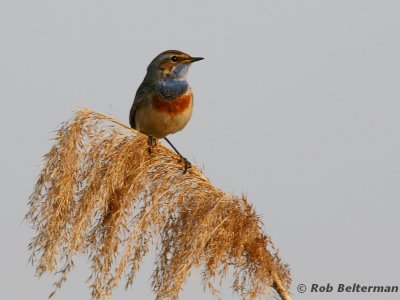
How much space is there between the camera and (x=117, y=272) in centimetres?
344

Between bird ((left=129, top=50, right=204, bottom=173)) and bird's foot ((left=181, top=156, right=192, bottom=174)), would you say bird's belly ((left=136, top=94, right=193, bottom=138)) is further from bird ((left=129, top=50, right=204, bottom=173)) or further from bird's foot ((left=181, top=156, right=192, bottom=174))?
bird's foot ((left=181, top=156, right=192, bottom=174))

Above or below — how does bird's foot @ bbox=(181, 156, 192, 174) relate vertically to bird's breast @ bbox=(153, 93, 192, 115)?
Answer: above

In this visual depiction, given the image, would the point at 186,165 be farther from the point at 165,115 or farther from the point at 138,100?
the point at 138,100

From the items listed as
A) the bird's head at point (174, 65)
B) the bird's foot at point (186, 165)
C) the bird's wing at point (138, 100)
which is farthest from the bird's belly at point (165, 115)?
the bird's foot at point (186, 165)

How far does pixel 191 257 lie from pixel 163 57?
407 cm

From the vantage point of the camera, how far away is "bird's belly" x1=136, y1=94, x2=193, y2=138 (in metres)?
6.83

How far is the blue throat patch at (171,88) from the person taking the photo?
273 inches

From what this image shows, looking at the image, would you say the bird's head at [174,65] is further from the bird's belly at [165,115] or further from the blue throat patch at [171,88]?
the bird's belly at [165,115]

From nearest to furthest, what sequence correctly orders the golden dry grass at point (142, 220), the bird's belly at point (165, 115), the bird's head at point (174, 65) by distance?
the golden dry grass at point (142, 220) → the bird's belly at point (165, 115) → the bird's head at point (174, 65)

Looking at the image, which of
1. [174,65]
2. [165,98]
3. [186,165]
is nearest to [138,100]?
[165,98]

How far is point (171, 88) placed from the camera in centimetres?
698

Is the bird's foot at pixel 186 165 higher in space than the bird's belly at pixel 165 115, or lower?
higher

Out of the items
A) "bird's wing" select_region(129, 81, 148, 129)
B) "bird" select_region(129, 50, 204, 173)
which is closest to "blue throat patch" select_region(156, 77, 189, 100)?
"bird" select_region(129, 50, 204, 173)

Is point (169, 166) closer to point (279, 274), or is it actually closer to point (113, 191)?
point (113, 191)
